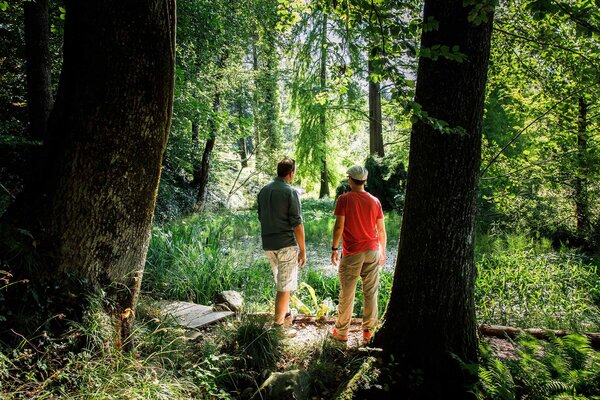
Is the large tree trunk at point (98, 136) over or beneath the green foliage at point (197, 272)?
over

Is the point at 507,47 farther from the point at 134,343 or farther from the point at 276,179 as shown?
the point at 134,343

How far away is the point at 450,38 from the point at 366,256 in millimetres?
2264

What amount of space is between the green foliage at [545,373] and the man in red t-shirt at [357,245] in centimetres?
126

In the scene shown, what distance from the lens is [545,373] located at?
3.05 m

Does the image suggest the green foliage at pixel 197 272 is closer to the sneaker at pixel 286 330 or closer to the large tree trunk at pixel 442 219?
the sneaker at pixel 286 330

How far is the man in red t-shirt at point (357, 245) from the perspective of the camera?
164 inches

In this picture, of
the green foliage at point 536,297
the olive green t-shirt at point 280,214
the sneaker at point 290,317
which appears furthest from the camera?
the green foliage at point 536,297

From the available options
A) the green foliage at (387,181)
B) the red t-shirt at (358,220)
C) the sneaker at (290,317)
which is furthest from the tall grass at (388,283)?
the green foliage at (387,181)

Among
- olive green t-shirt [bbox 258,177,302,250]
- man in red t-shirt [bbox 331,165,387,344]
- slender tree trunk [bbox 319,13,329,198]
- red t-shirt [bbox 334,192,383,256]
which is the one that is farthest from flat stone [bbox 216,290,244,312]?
slender tree trunk [bbox 319,13,329,198]

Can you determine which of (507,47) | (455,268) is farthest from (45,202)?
(507,47)

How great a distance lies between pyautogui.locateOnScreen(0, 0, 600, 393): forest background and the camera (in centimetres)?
413

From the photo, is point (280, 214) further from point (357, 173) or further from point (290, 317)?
point (290, 317)

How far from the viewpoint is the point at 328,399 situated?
327 centimetres

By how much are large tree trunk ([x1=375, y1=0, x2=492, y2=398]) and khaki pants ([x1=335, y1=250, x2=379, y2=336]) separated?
680 millimetres
